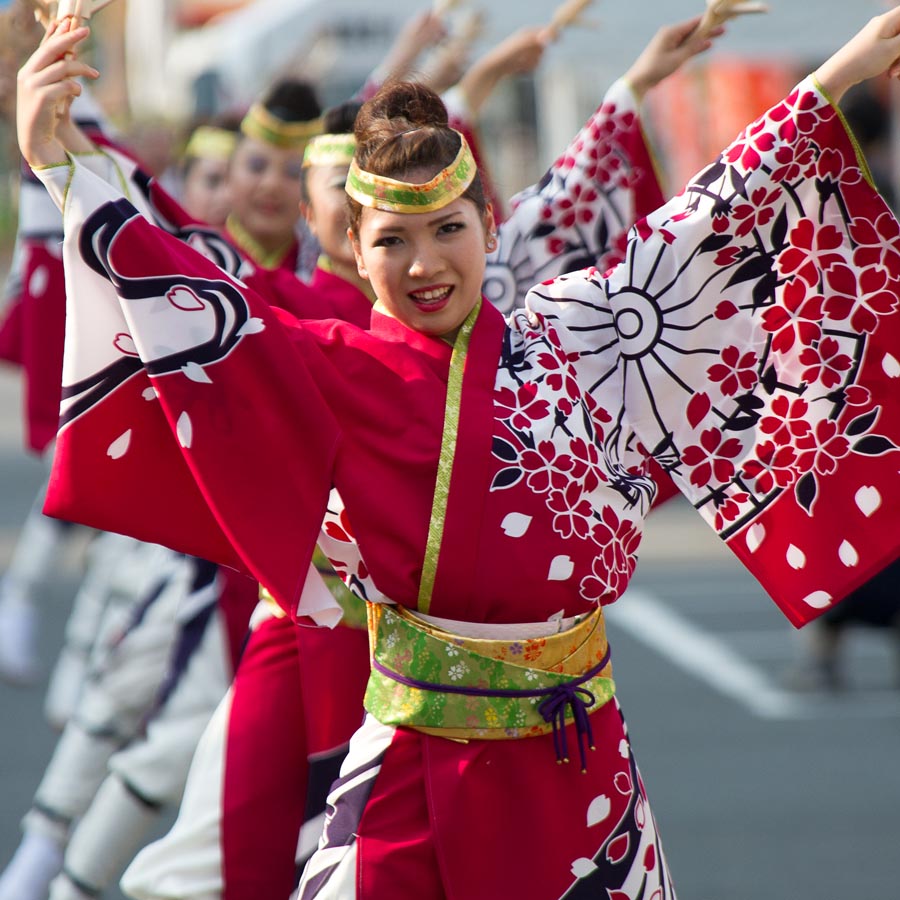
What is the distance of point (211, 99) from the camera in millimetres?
9016

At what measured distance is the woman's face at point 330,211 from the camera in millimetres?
2971

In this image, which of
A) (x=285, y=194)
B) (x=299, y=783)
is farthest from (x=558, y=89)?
(x=299, y=783)

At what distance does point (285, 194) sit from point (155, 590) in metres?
0.89

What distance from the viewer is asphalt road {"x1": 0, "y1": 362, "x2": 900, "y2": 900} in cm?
414

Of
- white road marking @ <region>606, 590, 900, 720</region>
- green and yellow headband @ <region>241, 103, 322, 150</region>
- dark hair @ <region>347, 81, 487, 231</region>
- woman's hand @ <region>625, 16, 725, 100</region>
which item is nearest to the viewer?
dark hair @ <region>347, 81, 487, 231</region>

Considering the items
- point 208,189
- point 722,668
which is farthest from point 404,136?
point 722,668

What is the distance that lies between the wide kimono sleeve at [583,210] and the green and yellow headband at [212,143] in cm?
147

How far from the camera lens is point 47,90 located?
7.10 feet

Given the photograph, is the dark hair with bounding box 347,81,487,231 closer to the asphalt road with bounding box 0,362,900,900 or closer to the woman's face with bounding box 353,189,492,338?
the woman's face with bounding box 353,189,492,338

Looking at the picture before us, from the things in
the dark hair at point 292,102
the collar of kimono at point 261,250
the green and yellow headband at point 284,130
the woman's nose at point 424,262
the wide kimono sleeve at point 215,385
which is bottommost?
the collar of kimono at point 261,250

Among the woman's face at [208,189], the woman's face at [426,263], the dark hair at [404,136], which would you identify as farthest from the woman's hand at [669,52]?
the woman's face at [208,189]

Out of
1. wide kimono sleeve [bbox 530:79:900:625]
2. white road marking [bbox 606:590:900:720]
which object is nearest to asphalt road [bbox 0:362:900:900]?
white road marking [bbox 606:590:900:720]

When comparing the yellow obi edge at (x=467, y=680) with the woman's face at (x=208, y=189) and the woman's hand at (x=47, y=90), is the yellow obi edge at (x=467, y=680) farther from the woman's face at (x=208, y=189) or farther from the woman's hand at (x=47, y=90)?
the woman's face at (x=208, y=189)

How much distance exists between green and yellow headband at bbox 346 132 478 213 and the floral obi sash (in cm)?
53
